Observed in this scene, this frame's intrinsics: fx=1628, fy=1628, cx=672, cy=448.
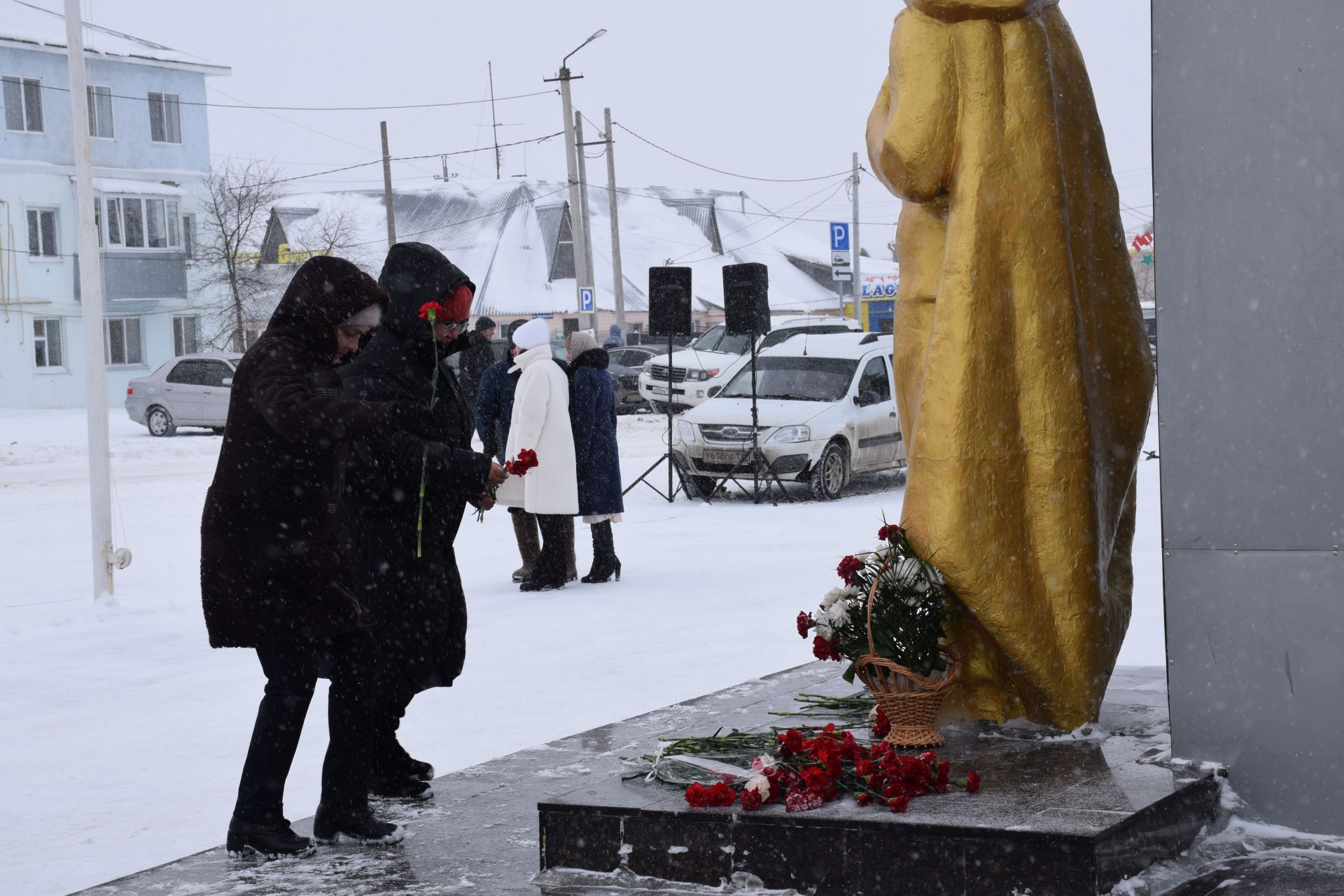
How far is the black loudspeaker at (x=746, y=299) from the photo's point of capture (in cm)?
1667

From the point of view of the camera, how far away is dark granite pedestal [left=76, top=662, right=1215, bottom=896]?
3.97 metres

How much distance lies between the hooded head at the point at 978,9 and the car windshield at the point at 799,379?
39.8 ft

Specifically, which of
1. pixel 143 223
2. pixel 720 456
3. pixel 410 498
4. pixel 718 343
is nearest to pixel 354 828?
pixel 410 498

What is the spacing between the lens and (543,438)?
10820 millimetres

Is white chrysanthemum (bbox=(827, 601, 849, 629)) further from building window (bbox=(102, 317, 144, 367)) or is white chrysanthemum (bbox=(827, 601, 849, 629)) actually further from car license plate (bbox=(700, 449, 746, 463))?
building window (bbox=(102, 317, 144, 367))

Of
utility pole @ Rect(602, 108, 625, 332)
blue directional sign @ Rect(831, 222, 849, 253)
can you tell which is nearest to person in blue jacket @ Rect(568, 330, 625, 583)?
blue directional sign @ Rect(831, 222, 849, 253)

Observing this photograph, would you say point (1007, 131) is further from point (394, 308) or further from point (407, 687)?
point (407, 687)

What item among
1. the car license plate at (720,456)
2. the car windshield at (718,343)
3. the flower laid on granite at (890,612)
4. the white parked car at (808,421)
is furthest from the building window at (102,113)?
the flower laid on granite at (890,612)

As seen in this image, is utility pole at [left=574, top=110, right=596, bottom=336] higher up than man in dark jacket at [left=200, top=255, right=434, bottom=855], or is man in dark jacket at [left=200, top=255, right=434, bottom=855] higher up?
utility pole at [left=574, top=110, right=596, bottom=336]

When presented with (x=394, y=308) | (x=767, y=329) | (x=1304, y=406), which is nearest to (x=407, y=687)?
(x=394, y=308)

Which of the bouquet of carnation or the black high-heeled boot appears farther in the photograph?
the black high-heeled boot

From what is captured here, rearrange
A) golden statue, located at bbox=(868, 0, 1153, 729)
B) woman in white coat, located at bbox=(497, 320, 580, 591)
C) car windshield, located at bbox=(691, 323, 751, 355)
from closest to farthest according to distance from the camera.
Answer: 1. golden statue, located at bbox=(868, 0, 1153, 729)
2. woman in white coat, located at bbox=(497, 320, 580, 591)
3. car windshield, located at bbox=(691, 323, 751, 355)

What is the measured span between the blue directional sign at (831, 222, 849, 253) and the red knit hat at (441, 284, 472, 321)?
2940 centimetres

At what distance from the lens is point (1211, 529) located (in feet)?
15.2
